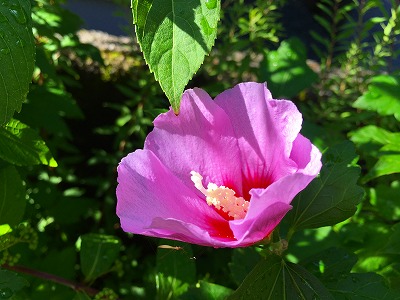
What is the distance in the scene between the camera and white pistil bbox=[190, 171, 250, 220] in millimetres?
867

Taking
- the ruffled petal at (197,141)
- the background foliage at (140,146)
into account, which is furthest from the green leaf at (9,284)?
the ruffled petal at (197,141)

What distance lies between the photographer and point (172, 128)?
882 mm

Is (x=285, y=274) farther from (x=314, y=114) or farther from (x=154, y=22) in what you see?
(x=314, y=114)

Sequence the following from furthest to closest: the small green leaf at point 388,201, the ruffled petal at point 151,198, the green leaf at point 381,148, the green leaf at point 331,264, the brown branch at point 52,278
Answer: the small green leaf at point 388,201, the green leaf at point 381,148, the brown branch at point 52,278, the green leaf at point 331,264, the ruffled petal at point 151,198

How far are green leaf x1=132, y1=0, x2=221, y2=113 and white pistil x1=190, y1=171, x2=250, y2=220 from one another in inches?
7.7

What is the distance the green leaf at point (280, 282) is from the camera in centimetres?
87

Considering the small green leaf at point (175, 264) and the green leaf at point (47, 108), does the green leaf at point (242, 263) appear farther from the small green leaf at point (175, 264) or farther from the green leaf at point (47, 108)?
the green leaf at point (47, 108)

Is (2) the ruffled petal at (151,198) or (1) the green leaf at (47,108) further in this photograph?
(1) the green leaf at (47,108)

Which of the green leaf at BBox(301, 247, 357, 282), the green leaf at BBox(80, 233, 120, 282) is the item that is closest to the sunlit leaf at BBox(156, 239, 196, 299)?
the green leaf at BBox(80, 233, 120, 282)

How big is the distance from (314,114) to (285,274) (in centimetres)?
108

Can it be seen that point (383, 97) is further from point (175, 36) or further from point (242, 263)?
point (175, 36)

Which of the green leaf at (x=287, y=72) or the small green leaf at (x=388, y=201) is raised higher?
the green leaf at (x=287, y=72)

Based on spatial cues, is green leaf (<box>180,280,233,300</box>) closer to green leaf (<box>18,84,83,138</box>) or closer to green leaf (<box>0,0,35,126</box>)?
green leaf (<box>0,0,35,126</box>)

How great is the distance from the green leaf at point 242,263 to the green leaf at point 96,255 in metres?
0.26
